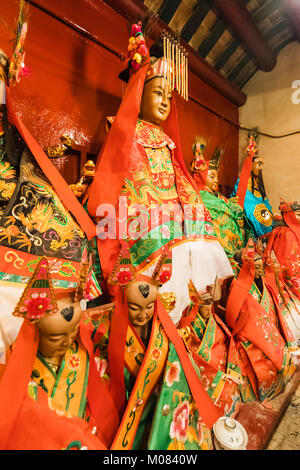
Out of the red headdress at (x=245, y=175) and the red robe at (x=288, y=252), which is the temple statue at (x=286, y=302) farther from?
the red headdress at (x=245, y=175)

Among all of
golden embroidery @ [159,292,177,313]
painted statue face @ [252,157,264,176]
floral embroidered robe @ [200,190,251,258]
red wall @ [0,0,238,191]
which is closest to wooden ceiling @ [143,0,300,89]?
red wall @ [0,0,238,191]

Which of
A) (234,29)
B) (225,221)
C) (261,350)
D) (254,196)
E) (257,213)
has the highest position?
(234,29)

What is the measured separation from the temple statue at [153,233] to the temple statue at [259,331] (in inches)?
6.5

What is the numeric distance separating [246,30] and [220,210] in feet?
6.81

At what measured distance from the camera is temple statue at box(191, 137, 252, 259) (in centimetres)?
221

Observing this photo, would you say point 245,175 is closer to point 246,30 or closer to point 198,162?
point 198,162

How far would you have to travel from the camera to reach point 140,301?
994 mm

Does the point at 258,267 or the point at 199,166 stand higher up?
the point at 199,166

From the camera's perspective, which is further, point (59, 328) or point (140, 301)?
point (140, 301)

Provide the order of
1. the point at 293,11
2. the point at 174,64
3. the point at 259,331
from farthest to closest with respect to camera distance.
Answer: the point at 293,11 < the point at 174,64 < the point at 259,331

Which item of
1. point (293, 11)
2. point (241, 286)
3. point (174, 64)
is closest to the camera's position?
point (241, 286)

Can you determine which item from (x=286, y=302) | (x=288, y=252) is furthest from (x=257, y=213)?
(x=286, y=302)
